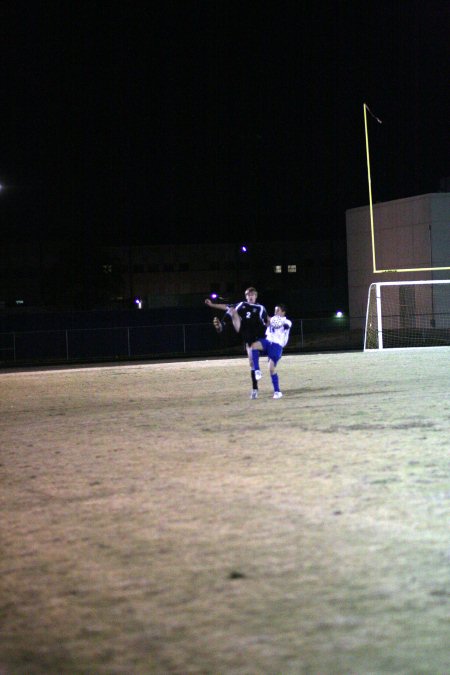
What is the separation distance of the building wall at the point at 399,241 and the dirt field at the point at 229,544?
35.3m

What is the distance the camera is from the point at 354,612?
4.86 m

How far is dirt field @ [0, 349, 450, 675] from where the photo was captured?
4457 millimetres

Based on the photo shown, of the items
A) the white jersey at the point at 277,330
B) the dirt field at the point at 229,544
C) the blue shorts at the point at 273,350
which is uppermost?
the white jersey at the point at 277,330

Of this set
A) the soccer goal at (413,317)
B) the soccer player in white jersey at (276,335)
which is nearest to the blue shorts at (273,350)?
the soccer player in white jersey at (276,335)

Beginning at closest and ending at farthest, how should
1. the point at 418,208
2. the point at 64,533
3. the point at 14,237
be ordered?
the point at 64,533
the point at 418,208
the point at 14,237

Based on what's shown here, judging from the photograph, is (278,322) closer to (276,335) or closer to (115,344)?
(276,335)

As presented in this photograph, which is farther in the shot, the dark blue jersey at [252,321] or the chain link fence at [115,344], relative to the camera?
the chain link fence at [115,344]

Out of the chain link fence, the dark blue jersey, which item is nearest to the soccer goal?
the chain link fence

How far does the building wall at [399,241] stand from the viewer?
157ft

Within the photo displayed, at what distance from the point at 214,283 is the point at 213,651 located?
317ft

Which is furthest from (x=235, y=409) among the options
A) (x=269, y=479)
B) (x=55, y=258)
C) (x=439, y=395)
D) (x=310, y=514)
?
(x=55, y=258)

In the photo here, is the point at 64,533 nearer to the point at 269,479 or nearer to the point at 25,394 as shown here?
the point at 269,479

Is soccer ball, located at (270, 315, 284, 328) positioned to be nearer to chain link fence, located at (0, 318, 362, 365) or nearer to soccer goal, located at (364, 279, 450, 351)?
chain link fence, located at (0, 318, 362, 365)

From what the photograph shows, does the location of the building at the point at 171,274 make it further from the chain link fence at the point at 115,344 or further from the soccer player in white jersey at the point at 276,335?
the soccer player in white jersey at the point at 276,335
